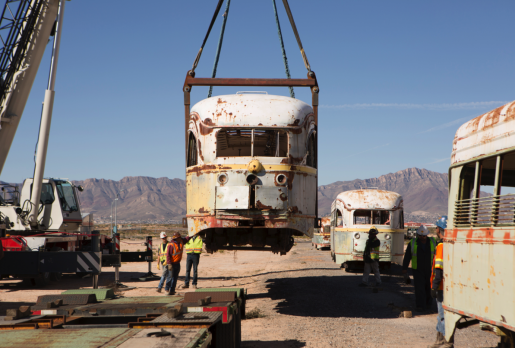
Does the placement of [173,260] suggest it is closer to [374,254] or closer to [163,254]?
[163,254]

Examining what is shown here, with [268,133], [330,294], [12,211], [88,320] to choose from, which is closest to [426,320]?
[330,294]

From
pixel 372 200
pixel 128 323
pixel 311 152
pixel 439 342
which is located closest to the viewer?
pixel 128 323

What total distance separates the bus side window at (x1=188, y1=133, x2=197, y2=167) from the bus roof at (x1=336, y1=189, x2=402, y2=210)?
8155 mm

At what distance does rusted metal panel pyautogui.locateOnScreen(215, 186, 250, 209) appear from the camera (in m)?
9.82

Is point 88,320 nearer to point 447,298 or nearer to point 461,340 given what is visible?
→ point 447,298

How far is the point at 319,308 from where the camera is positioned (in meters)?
11.6

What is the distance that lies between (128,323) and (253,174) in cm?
527

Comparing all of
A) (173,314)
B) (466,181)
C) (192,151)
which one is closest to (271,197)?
(192,151)

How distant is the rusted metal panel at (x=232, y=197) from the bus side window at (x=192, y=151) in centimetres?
121

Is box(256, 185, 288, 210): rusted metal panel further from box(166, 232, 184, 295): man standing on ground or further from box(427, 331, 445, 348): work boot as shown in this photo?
box(166, 232, 184, 295): man standing on ground

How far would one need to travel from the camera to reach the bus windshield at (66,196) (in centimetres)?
1683

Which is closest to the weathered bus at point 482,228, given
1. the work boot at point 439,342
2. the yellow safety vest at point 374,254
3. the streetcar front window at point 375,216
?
the work boot at point 439,342

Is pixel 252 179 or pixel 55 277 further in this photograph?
pixel 55 277

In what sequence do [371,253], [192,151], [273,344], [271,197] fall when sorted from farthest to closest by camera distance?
[371,253] < [192,151] < [271,197] < [273,344]
